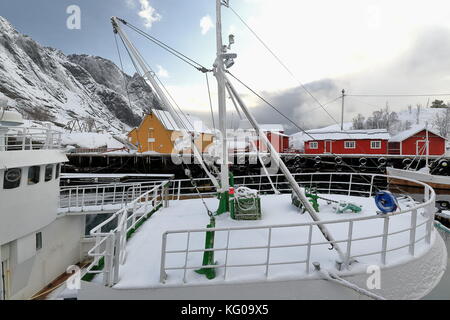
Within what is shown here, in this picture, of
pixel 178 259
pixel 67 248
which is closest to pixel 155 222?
pixel 178 259

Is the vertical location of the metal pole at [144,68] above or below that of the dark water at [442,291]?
above

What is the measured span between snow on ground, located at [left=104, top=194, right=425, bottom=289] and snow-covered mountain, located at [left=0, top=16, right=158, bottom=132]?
65765 millimetres

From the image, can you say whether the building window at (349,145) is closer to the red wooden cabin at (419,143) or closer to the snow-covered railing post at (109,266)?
the red wooden cabin at (419,143)

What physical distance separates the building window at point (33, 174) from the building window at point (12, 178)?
414 mm

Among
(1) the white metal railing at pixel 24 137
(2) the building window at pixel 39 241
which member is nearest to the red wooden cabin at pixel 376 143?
(1) the white metal railing at pixel 24 137

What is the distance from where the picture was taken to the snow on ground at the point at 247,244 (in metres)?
3.71

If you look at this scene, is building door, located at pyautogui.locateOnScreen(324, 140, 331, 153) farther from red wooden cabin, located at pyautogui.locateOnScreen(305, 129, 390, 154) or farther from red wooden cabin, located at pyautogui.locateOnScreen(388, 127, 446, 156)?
red wooden cabin, located at pyautogui.locateOnScreen(388, 127, 446, 156)

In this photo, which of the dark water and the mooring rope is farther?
the dark water

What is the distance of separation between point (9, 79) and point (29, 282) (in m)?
122

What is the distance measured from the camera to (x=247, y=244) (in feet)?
15.6

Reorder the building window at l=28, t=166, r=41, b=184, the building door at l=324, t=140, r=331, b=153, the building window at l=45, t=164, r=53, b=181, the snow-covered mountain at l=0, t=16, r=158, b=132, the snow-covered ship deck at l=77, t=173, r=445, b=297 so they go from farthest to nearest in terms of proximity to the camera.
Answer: the snow-covered mountain at l=0, t=16, r=158, b=132
the building door at l=324, t=140, r=331, b=153
the building window at l=45, t=164, r=53, b=181
the building window at l=28, t=166, r=41, b=184
the snow-covered ship deck at l=77, t=173, r=445, b=297

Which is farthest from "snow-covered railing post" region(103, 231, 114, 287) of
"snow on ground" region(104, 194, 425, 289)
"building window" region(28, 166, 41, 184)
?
"building window" region(28, 166, 41, 184)

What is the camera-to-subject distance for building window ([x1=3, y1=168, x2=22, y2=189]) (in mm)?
7191
